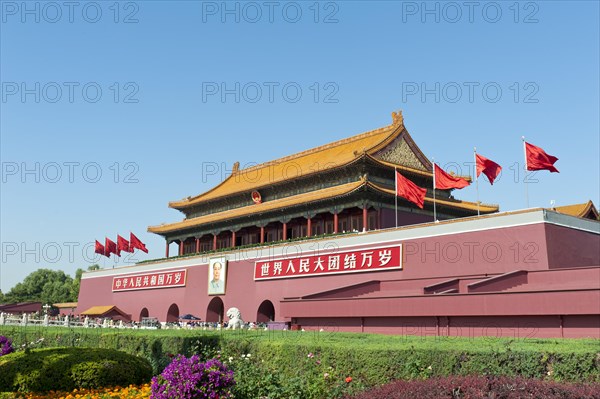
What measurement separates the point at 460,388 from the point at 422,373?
2.70 metres

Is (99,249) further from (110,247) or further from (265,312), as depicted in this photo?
(265,312)

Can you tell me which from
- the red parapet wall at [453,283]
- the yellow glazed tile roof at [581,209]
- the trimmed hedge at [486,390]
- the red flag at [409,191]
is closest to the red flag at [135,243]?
the red parapet wall at [453,283]

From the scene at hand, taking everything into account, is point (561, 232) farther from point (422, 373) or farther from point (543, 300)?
point (422, 373)

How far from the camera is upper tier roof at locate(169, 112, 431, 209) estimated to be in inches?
1323

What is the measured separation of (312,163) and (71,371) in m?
26.7

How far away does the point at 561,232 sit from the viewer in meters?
21.5

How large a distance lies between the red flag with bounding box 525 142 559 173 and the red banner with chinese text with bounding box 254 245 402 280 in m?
6.27

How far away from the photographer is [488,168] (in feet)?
78.4

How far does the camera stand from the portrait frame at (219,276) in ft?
114

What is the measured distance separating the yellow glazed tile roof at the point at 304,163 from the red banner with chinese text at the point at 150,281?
621 centimetres

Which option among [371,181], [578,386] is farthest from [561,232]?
[578,386]

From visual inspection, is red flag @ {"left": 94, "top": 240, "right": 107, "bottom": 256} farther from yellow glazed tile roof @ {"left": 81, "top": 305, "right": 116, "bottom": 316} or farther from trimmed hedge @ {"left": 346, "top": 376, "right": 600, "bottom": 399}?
trimmed hedge @ {"left": 346, "top": 376, "right": 600, "bottom": 399}

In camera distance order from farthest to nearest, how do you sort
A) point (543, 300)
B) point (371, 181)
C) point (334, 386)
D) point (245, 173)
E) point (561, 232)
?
1. point (245, 173)
2. point (371, 181)
3. point (561, 232)
4. point (543, 300)
5. point (334, 386)

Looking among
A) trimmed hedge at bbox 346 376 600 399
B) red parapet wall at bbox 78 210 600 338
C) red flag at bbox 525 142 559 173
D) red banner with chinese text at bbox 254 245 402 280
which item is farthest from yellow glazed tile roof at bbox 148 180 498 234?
trimmed hedge at bbox 346 376 600 399
